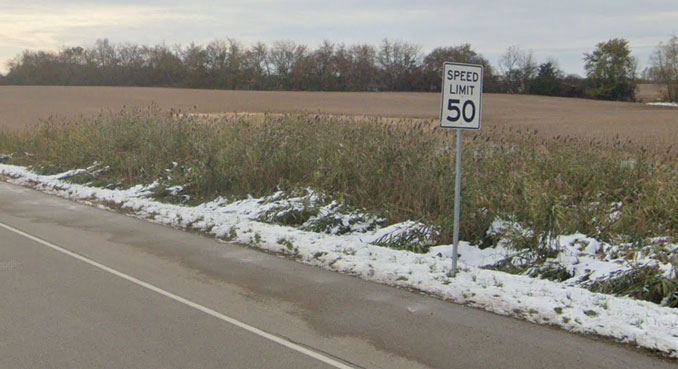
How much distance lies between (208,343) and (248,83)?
8653 cm

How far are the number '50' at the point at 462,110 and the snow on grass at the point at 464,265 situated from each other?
1996 mm

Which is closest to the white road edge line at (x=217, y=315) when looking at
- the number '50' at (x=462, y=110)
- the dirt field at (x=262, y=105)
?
the number '50' at (x=462, y=110)

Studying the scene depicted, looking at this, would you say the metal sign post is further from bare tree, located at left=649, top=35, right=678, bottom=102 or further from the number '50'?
bare tree, located at left=649, top=35, right=678, bottom=102

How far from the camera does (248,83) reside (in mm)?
90250

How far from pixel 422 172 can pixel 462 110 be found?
3861 millimetres

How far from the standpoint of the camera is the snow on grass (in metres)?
6.55

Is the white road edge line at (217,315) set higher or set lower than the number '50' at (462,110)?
lower

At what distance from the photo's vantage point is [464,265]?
899 centimetres

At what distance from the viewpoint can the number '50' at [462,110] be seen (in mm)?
8078

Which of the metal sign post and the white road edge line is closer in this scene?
the white road edge line

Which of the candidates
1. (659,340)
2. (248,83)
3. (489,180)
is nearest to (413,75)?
(248,83)

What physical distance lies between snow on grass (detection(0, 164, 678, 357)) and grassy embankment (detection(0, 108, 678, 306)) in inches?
15.3

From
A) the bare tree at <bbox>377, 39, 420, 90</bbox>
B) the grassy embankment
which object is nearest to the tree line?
the bare tree at <bbox>377, 39, 420, 90</bbox>

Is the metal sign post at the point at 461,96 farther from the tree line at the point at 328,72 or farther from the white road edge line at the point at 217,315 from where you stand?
→ the tree line at the point at 328,72
